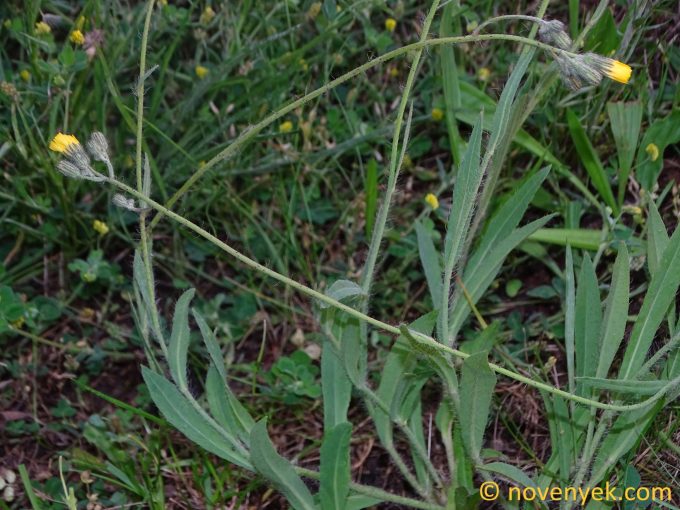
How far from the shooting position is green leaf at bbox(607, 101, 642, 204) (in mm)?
2279

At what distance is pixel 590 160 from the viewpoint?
7.63ft

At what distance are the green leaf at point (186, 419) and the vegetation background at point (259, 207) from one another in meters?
0.22

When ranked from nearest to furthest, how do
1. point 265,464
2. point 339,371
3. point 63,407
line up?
1. point 265,464
2. point 339,371
3. point 63,407

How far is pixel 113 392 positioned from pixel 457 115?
4.06ft

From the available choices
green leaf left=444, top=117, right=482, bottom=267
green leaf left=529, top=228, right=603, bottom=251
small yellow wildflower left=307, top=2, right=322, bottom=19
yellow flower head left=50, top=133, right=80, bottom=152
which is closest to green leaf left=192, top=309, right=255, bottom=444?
yellow flower head left=50, top=133, right=80, bottom=152

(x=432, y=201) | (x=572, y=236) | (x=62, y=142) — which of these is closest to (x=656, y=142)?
(x=572, y=236)

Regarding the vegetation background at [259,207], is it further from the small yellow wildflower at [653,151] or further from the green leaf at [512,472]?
the green leaf at [512,472]

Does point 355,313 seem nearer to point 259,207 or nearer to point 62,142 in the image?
point 62,142

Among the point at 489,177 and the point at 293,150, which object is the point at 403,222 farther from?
the point at 489,177

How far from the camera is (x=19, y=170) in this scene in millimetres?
2543

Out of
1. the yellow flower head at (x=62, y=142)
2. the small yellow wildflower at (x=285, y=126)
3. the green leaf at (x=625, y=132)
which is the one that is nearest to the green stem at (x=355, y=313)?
the yellow flower head at (x=62, y=142)

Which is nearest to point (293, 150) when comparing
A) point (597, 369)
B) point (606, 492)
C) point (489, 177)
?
point (489, 177)

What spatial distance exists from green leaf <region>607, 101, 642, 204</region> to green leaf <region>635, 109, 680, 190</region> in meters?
0.03

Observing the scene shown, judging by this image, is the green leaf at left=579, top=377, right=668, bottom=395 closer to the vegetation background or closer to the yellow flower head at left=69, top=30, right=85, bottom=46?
the vegetation background
